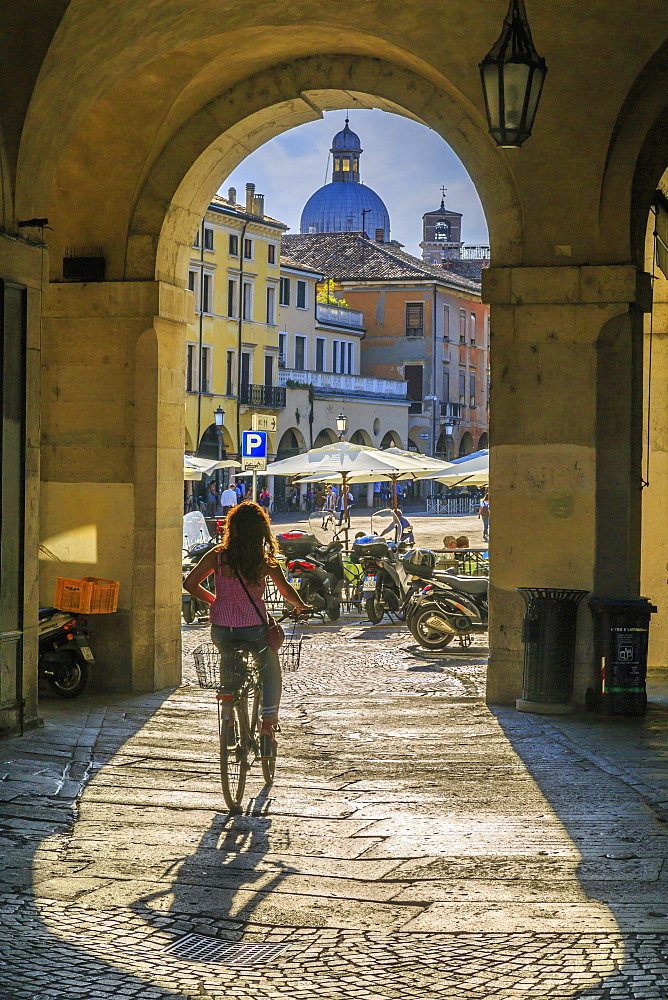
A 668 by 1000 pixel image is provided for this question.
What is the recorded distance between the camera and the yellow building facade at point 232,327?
59.3m

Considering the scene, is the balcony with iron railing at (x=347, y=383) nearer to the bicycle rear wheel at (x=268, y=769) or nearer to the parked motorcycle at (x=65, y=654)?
the parked motorcycle at (x=65, y=654)

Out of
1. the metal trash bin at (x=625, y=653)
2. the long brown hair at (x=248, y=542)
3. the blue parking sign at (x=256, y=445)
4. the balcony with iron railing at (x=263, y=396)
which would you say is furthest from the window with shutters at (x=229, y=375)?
the long brown hair at (x=248, y=542)

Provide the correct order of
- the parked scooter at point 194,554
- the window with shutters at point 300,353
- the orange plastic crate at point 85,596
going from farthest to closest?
the window with shutters at point 300,353, the parked scooter at point 194,554, the orange plastic crate at point 85,596

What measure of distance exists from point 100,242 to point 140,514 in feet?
8.18

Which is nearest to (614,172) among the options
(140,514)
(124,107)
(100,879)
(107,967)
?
(124,107)

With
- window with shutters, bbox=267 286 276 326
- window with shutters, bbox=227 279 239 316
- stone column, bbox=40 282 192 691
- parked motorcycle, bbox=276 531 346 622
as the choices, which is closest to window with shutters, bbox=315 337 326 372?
window with shutters, bbox=267 286 276 326

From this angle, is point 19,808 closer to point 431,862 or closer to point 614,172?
point 431,862

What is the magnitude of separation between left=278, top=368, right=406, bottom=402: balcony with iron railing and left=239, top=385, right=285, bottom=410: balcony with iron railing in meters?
1.12

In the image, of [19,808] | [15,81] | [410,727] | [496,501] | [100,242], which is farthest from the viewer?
[100,242]

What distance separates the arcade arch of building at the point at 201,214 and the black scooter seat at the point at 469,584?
179 inches

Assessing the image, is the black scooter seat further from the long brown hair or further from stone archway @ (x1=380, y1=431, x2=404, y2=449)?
stone archway @ (x1=380, y1=431, x2=404, y2=449)

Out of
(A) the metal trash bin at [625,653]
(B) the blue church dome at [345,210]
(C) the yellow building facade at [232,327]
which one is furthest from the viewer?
(B) the blue church dome at [345,210]

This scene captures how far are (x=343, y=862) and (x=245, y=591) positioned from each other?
1.88 meters

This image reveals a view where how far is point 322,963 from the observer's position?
509 cm
